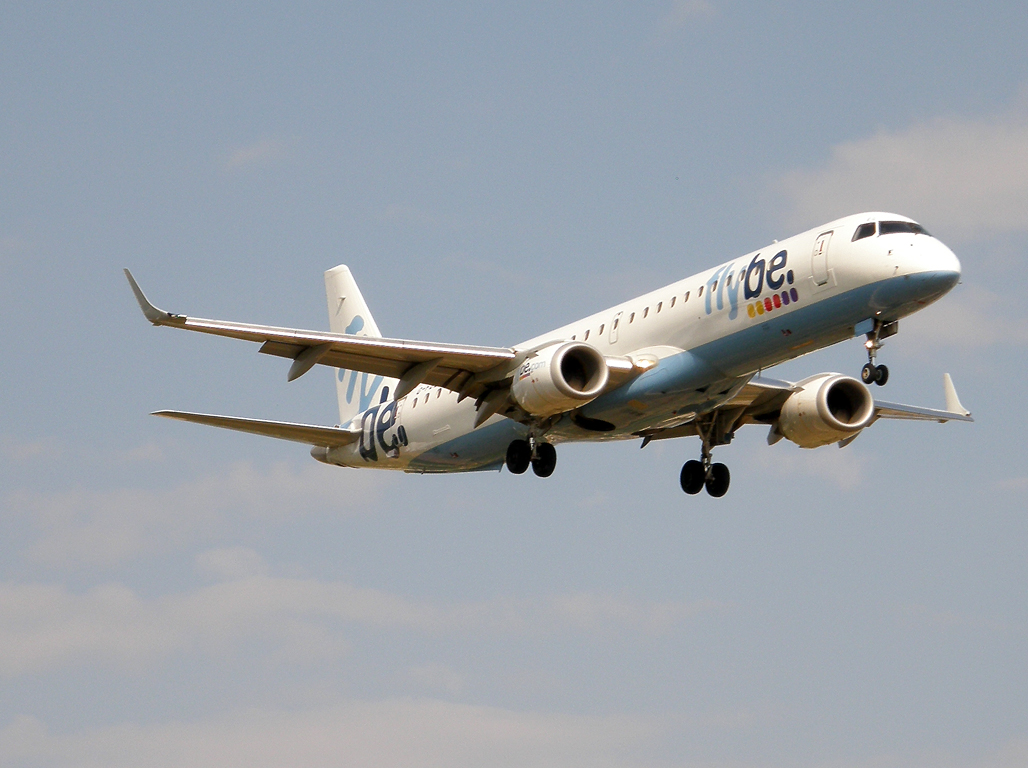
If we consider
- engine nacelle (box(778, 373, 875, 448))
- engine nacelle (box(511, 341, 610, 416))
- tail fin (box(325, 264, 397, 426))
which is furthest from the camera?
tail fin (box(325, 264, 397, 426))

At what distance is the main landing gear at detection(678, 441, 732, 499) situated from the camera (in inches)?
1629

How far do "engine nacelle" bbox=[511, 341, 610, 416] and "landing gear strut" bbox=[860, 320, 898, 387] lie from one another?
566 cm

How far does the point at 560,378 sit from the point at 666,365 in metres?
2.38

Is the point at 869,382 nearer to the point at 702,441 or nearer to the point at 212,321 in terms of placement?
the point at 702,441

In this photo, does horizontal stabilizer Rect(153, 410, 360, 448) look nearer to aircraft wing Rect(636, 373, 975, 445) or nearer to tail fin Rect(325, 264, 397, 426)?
tail fin Rect(325, 264, 397, 426)

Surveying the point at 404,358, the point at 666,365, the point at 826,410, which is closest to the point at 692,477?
the point at 826,410

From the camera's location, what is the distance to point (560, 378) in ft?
116

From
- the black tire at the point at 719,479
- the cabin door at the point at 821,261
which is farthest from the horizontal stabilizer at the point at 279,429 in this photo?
the cabin door at the point at 821,261

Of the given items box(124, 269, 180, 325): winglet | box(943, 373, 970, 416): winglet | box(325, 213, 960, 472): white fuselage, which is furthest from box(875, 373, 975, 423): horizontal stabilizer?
box(124, 269, 180, 325): winglet

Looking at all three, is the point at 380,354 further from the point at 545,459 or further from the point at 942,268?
the point at 942,268

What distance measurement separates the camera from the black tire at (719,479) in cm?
4138

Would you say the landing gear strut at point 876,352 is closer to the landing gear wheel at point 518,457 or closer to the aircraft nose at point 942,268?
the aircraft nose at point 942,268

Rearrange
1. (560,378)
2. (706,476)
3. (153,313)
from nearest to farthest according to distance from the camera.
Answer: (153,313)
(560,378)
(706,476)

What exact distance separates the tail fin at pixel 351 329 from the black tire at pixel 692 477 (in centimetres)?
885
